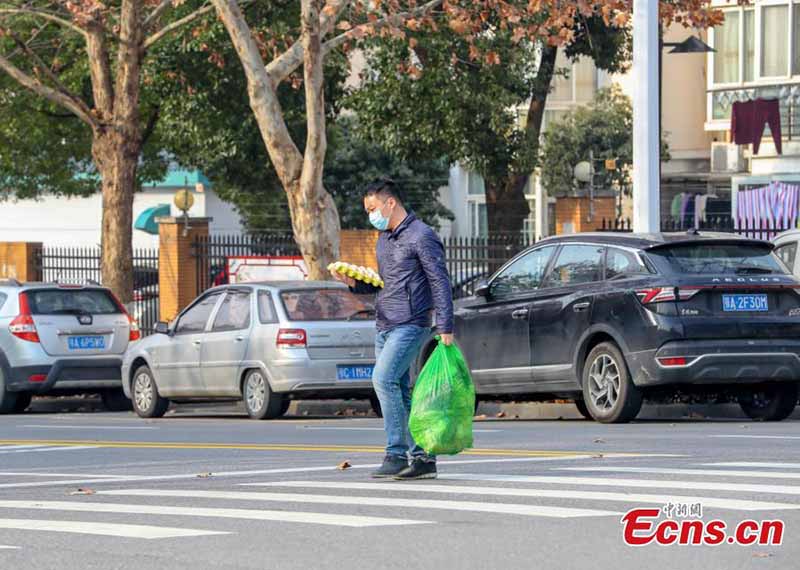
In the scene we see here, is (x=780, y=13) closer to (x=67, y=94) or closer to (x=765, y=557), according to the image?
(x=67, y=94)

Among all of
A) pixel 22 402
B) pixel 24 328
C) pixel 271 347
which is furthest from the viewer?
pixel 22 402

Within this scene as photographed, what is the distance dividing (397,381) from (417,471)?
0.56 metres

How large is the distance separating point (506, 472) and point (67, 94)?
55.9 feet

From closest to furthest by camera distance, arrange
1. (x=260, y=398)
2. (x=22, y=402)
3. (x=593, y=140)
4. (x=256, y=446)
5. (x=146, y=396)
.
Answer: (x=256, y=446)
(x=260, y=398)
(x=146, y=396)
(x=22, y=402)
(x=593, y=140)

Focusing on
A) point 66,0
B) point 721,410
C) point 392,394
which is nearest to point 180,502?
point 392,394

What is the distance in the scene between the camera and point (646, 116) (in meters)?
19.2

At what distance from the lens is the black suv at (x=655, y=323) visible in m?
15.1

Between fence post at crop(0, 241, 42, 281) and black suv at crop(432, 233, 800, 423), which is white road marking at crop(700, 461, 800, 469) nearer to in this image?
black suv at crop(432, 233, 800, 423)

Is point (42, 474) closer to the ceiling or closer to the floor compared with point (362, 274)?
closer to the floor

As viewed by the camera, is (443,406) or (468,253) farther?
(468,253)

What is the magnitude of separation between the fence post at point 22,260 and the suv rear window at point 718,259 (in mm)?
20581

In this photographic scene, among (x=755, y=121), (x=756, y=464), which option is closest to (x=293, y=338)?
(x=756, y=464)

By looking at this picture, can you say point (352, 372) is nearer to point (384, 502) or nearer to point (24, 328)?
point (24, 328)

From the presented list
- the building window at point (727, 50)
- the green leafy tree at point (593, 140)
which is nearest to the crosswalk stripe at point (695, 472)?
the building window at point (727, 50)
